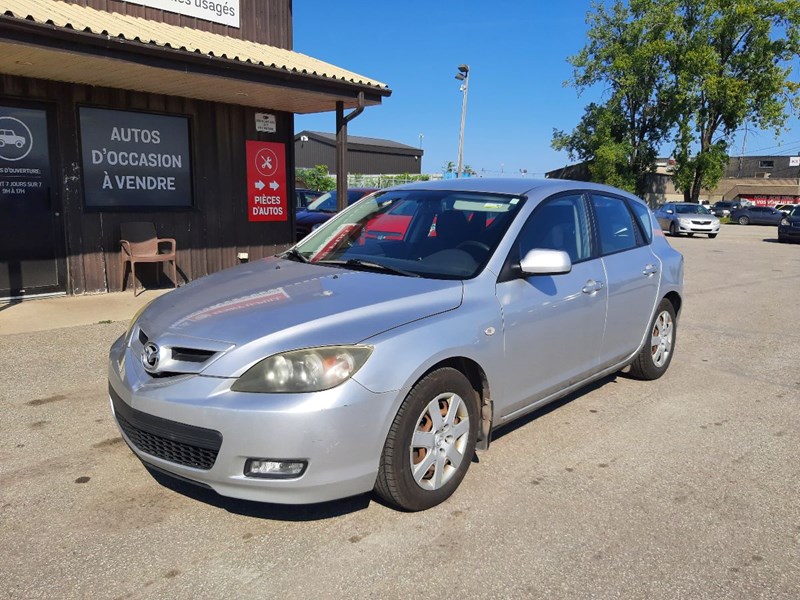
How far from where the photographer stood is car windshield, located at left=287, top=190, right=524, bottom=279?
3.74m

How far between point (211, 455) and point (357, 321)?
87 centimetres

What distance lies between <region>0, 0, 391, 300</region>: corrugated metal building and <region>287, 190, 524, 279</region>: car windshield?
13.2 ft

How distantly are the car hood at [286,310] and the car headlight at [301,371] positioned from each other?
39 millimetres

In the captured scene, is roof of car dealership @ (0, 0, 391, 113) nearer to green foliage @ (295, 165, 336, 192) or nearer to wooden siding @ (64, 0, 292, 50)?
wooden siding @ (64, 0, 292, 50)

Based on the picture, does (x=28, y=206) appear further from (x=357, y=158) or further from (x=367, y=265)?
(x=357, y=158)

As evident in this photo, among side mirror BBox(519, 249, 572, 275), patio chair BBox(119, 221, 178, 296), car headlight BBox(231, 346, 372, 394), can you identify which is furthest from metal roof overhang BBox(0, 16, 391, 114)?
side mirror BBox(519, 249, 572, 275)

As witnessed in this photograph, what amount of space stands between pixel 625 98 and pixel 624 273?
1577 inches

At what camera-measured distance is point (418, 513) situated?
318 cm

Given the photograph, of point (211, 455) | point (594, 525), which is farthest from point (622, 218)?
point (211, 455)

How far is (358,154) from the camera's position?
177 feet

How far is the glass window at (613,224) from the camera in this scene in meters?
4.71

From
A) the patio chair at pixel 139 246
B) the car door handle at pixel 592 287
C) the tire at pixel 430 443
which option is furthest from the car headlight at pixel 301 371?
the patio chair at pixel 139 246

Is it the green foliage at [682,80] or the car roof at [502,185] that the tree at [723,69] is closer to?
the green foliage at [682,80]

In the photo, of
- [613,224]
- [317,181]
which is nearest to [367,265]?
[613,224]
